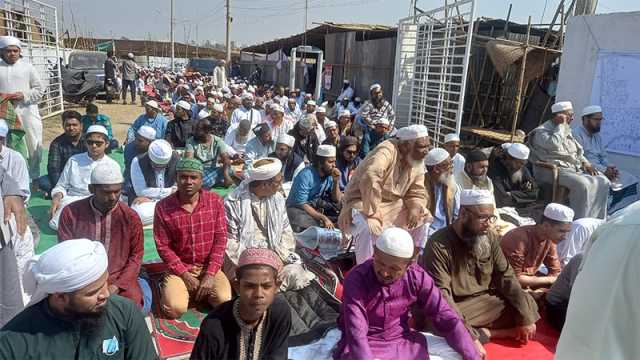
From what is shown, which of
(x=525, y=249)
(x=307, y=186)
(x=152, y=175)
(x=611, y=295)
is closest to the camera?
(x=611, y=295)

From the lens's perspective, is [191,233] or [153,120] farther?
[153,120]

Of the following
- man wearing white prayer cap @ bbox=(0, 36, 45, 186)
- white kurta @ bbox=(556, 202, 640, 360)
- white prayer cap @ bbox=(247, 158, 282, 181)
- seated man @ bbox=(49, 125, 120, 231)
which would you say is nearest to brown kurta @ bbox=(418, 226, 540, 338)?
white prayer cap @ bbox=(247, 158, 282, 181)

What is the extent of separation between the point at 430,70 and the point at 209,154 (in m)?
5.86

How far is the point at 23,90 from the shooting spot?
595 cm

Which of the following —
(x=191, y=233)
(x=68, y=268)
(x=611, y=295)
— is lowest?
(x=191, y=233)

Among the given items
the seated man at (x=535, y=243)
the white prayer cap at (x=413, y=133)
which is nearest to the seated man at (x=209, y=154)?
the white prayer cap at (x=413, y=133)

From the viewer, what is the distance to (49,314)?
1.84 metres

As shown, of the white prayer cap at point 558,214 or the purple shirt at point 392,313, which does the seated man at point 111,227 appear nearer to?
the purple shirt at point 392,313

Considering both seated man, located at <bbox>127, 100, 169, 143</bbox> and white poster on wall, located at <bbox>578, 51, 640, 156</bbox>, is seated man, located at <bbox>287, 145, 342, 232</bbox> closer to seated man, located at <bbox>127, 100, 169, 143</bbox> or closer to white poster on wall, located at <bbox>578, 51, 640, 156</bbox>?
seated man, located at <bbox>127, 100, 169, 143</bbox>

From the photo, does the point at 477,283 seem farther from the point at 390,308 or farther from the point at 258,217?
the point at 258,217

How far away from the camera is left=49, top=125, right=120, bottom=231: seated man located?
187 inches

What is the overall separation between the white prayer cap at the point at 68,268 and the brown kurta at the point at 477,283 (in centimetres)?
199

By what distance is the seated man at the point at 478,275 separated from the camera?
10.0 feet

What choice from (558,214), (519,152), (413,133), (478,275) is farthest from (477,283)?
(519,152)
